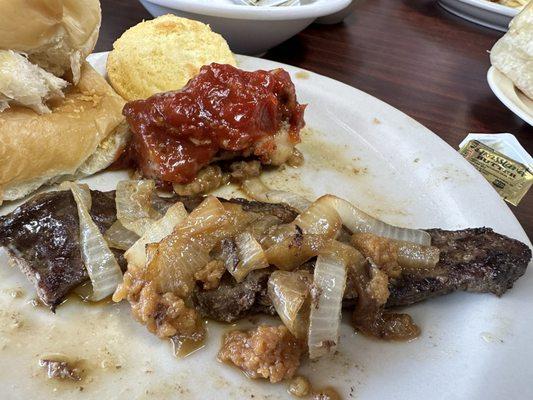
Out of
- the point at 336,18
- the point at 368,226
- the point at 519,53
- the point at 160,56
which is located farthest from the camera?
the point at 336,18

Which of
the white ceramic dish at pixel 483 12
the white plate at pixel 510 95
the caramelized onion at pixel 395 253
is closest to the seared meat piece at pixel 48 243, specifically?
the caramelized onion at pixel 395 253

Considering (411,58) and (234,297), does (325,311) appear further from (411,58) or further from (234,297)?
(411,58)

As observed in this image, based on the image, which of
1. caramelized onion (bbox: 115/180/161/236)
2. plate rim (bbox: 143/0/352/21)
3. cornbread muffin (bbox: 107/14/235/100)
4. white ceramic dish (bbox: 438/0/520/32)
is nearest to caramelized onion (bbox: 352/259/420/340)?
caramelized onion (bbox: 115/180/161/236)

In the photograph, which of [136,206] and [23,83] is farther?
[23,83]

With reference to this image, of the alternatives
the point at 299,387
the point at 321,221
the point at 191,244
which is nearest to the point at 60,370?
the point at 191,244

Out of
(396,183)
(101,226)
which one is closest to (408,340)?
(396,183)

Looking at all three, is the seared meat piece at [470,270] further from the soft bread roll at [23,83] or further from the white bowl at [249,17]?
the white bowl at [249,17]
